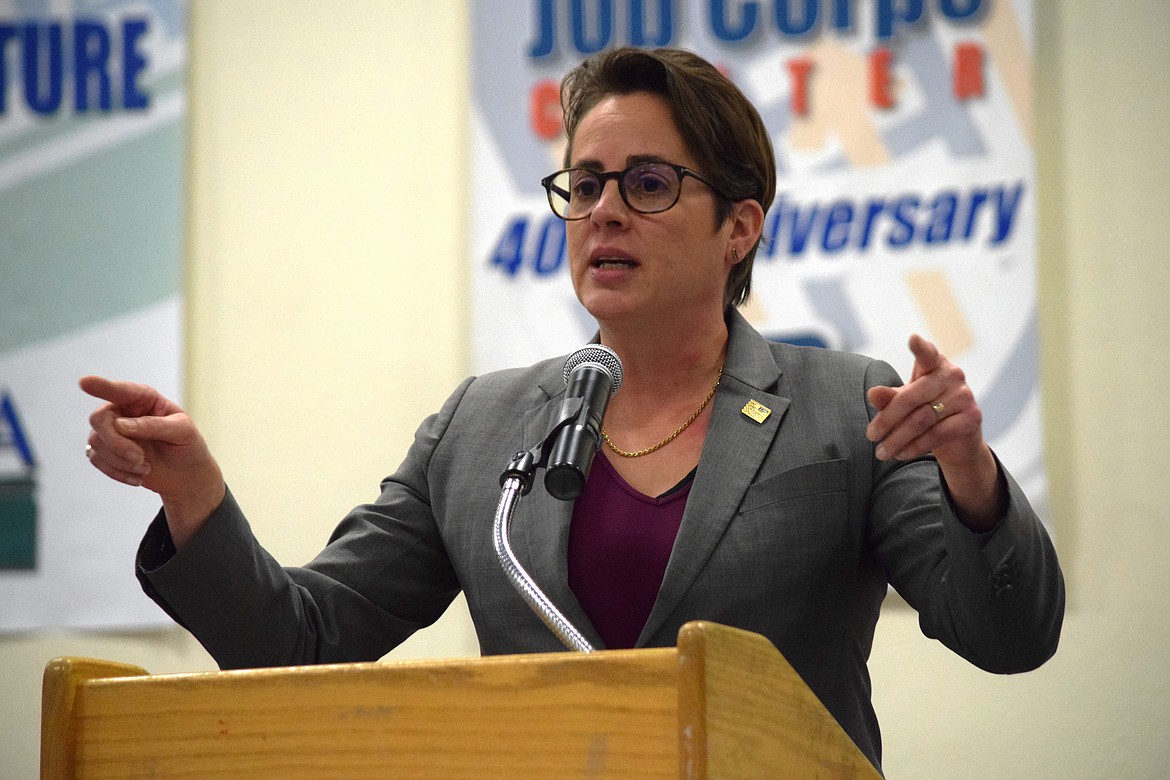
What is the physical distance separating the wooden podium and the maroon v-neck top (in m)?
0.53

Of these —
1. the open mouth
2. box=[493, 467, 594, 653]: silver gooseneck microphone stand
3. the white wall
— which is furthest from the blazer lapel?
the white wall

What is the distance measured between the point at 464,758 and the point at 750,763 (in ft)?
0.76

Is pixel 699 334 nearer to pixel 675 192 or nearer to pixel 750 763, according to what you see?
pixel 675 192

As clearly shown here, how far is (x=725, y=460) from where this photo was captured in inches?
69.6

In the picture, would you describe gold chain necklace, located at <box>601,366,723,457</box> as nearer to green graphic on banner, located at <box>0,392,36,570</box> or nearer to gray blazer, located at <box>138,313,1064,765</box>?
gray blazer, located at <box>138,313,1064,765</box>

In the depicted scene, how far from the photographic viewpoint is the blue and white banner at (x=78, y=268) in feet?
10.5

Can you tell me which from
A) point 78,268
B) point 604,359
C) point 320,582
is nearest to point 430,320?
point 78,268

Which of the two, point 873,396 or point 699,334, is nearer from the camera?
point 873,396

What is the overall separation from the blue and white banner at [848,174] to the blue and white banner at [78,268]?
83cm

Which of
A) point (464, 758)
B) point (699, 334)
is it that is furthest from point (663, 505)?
point (464, 758)

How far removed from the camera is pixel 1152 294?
2.86 metres

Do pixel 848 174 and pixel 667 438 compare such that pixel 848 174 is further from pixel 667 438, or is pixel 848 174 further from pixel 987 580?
pixel 987 580

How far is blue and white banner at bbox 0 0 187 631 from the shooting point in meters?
3.21

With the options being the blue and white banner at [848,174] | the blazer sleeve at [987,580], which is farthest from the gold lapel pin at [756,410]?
the blue and white banner at [848,174]
